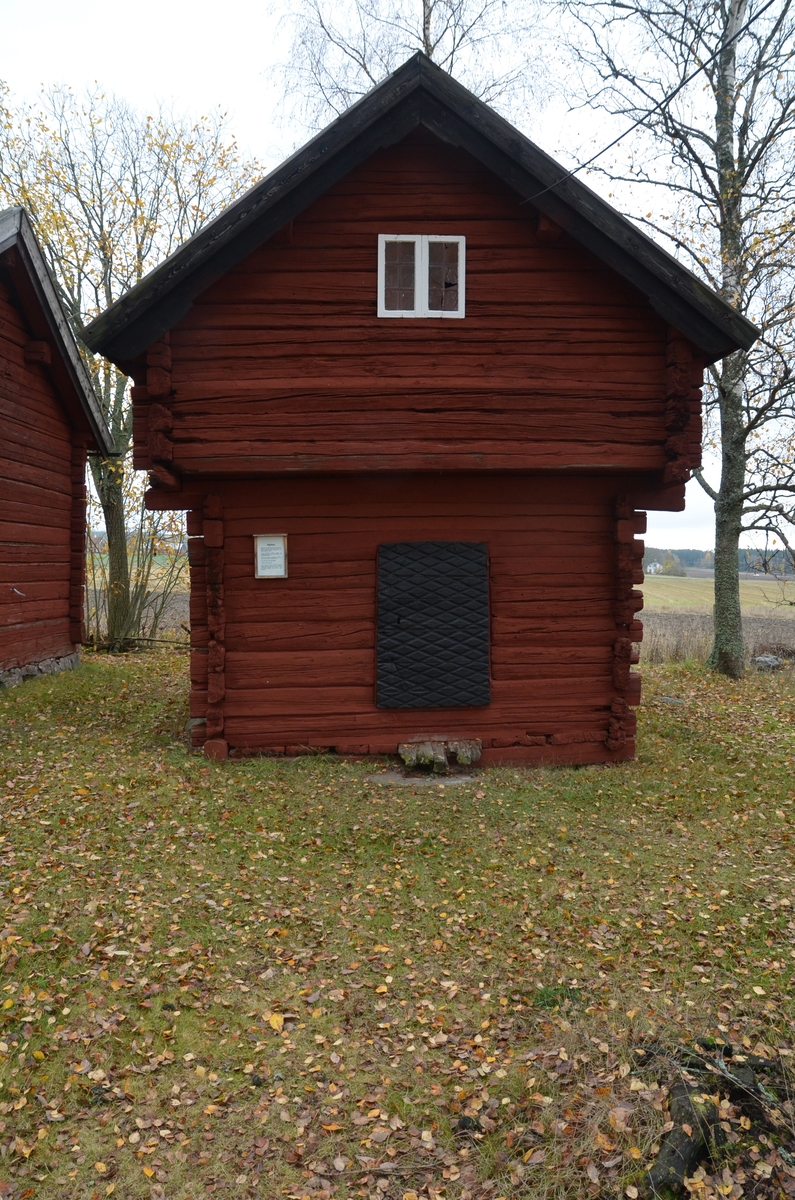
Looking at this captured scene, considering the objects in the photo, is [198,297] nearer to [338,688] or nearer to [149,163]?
[338,688]

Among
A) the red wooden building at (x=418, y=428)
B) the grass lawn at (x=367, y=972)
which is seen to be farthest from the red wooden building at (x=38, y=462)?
the red wooden building at (x=418, y=428)

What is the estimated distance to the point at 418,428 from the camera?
877 cm

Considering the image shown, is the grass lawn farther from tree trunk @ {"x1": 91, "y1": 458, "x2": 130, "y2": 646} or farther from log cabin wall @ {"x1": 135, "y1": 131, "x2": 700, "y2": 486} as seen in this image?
tree trunk @ {"x1": 91, "y1": 458, "x2": 130, "y2": 646}

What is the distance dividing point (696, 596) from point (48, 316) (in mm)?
37700

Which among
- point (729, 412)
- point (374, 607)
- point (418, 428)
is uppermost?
point (729, 412)

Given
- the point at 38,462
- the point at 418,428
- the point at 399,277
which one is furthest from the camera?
the point at 38,462

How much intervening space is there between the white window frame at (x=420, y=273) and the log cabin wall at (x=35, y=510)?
6806 millimetres

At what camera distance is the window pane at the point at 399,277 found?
8.87m

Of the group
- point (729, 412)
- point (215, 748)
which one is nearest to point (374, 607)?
point (215, 748)

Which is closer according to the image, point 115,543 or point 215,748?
point 215,748

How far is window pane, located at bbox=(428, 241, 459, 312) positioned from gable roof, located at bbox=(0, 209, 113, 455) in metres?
6.45

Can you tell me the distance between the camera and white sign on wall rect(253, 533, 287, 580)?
30.9ft

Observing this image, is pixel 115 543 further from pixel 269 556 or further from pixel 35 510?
pixel 269 556

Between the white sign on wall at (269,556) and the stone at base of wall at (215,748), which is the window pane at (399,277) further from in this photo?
the stone at base of wall at (215,748)
